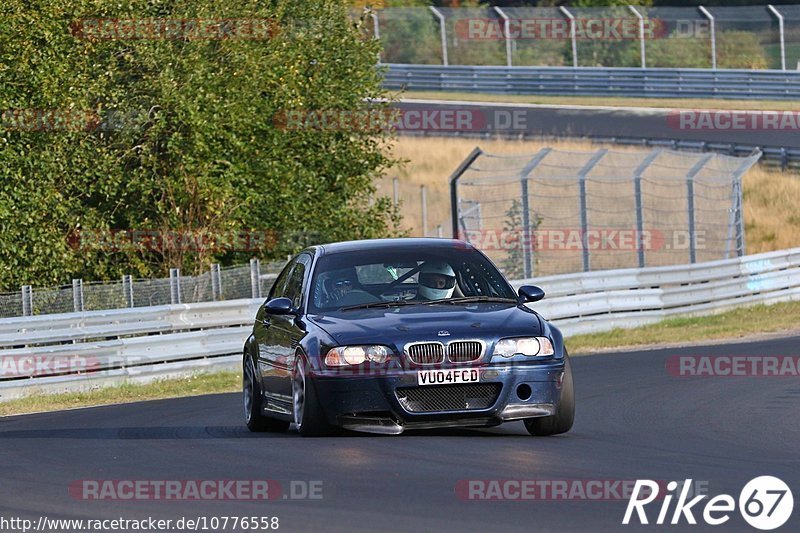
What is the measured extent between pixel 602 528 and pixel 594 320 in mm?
16965

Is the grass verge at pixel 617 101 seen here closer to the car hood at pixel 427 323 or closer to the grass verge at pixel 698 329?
the grass verge at pixel 698 329

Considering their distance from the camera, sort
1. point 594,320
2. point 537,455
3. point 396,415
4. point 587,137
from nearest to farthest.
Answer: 1. point 537,455
2. point 396,415
3. point 594,320
4. point 587,137

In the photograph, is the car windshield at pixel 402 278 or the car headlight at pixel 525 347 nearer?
the car headlight at pixel 525 347

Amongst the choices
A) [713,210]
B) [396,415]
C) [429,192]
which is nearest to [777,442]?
[396,415]

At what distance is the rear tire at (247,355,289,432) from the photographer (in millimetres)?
12086

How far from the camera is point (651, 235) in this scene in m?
32.3

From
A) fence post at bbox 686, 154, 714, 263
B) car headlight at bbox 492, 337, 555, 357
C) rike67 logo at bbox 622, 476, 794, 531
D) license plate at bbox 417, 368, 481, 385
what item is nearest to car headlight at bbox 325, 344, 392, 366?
license plate at bbox 417, 368, 481, 385

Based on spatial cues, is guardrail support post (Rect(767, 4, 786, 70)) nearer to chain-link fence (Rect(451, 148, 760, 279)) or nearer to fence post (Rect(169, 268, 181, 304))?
chain-link fence (Rect(451, 148, 760, 279))

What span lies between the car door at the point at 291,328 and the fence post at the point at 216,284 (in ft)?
30.0

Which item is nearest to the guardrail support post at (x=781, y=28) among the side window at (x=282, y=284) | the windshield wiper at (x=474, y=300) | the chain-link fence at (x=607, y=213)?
the chain-link fence at (x=607, y=213)

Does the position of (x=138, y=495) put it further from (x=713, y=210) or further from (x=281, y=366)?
(x=713, y=210)

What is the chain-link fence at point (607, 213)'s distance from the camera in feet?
83.9

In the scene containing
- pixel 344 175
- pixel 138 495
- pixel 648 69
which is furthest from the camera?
pixel 648 69

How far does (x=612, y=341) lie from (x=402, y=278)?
38.2 ft
